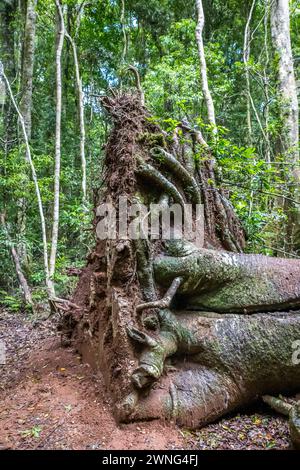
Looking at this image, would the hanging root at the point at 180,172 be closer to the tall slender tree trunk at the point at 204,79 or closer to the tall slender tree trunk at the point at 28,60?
the tall slender tree trunk at the point at 204,79

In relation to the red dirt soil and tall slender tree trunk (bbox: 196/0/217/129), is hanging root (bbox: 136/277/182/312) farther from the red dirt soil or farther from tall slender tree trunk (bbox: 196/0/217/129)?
tall slender tree trunk (bbox: 196/0/217/129)

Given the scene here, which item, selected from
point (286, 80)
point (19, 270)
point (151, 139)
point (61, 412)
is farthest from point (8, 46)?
point (61, 412)

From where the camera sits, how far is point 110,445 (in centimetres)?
323

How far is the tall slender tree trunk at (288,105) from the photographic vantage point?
7.83 m

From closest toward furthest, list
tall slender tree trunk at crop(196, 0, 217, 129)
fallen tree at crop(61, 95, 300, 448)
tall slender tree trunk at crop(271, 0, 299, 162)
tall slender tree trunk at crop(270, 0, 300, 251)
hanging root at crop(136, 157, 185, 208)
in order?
fallen tree at crop(61, 95, 300, 448) → hanging root at crop(136, 157, 185, 208) → tall slender tree trunk at crop(270, 0, 300, 251) → tall slender tree trunk at crop(196, 0, 217, 129) → tall slender tree trunk at crop(271, 0, 299, 162)

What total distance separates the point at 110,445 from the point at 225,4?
17.9m

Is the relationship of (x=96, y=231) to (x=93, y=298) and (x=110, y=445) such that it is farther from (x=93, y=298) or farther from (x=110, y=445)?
(x=110, y=445)

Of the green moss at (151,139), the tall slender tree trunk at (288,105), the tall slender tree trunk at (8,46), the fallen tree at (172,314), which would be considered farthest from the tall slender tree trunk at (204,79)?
the tall slender tree trunk at (8,46)

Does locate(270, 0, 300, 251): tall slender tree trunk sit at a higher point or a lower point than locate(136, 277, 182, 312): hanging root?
higher

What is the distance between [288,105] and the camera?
8289 millimetres

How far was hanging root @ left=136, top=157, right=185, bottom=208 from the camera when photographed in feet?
15.0
